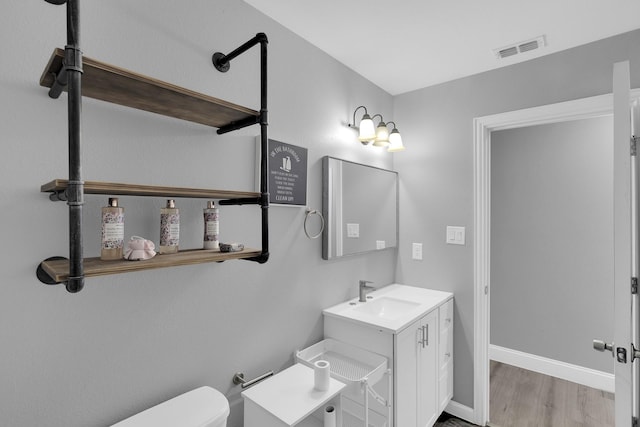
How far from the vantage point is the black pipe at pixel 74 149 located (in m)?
0.75

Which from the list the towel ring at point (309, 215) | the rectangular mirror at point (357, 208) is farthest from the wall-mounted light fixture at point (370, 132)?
the towel ring at point (309, 215)

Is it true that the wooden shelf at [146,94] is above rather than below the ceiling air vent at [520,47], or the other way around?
below

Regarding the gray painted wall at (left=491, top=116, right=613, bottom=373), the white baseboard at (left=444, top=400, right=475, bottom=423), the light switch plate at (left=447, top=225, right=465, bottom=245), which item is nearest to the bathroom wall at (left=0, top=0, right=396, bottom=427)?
the light switch plate at (left=447, top=225, right=465, bottom=245)

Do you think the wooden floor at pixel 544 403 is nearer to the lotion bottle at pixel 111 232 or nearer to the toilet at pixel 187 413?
the toilet at pixel 187 413

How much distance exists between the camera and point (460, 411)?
2256 mm

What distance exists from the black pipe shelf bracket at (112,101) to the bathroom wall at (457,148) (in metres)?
1.60

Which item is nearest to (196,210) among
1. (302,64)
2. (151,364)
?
→ (151,364)

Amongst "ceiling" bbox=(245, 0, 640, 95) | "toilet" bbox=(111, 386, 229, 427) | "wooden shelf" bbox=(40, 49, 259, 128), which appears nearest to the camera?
"wooden shelf" bbox=(40, 49, 259, 128)

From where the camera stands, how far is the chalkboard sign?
5.27 feet

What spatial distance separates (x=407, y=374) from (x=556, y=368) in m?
1.94

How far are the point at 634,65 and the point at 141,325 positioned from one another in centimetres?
269

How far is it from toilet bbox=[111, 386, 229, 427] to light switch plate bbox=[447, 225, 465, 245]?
1.82 m

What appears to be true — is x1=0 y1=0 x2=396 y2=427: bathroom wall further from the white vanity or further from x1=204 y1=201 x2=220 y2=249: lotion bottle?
the white vanity

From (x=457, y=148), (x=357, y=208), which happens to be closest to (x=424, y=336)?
(x=357, y=208)
